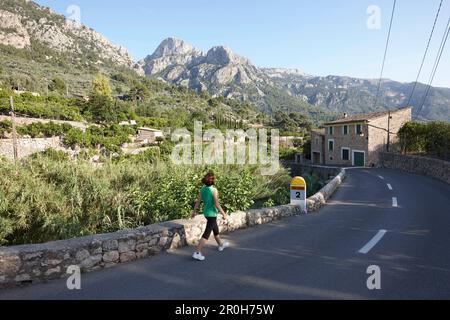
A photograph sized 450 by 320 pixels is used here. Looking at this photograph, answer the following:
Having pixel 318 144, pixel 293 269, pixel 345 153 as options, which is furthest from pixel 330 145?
pixel 293 269

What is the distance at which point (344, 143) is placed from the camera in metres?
46.1

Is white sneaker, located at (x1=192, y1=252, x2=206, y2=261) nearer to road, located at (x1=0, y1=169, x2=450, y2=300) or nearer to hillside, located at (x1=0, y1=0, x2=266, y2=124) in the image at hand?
road, located at (x1=0, y1=169, x2=450, y2=300)

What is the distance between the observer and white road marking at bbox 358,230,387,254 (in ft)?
21.6

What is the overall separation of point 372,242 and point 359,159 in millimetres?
38477

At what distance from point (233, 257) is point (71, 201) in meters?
4.22

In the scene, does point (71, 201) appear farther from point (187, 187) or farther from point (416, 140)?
point (416, 140)

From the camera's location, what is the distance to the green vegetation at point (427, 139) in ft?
88.8

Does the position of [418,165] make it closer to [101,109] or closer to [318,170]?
[318,170]

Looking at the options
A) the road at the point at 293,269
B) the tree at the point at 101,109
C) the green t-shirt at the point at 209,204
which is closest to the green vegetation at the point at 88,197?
the road at the point at 293,269

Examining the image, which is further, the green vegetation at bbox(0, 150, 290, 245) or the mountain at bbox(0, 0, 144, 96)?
the mountain at bbox(0, 0, 144, 96)

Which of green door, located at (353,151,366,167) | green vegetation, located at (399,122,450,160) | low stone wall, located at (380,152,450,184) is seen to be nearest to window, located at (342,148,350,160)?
green door, located at (353,151,366,167)

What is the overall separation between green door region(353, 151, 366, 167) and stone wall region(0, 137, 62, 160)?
1505 inches

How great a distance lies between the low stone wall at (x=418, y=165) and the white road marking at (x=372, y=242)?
16.7 metres

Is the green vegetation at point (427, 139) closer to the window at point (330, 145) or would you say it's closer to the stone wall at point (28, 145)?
the window at point (330, 145)
